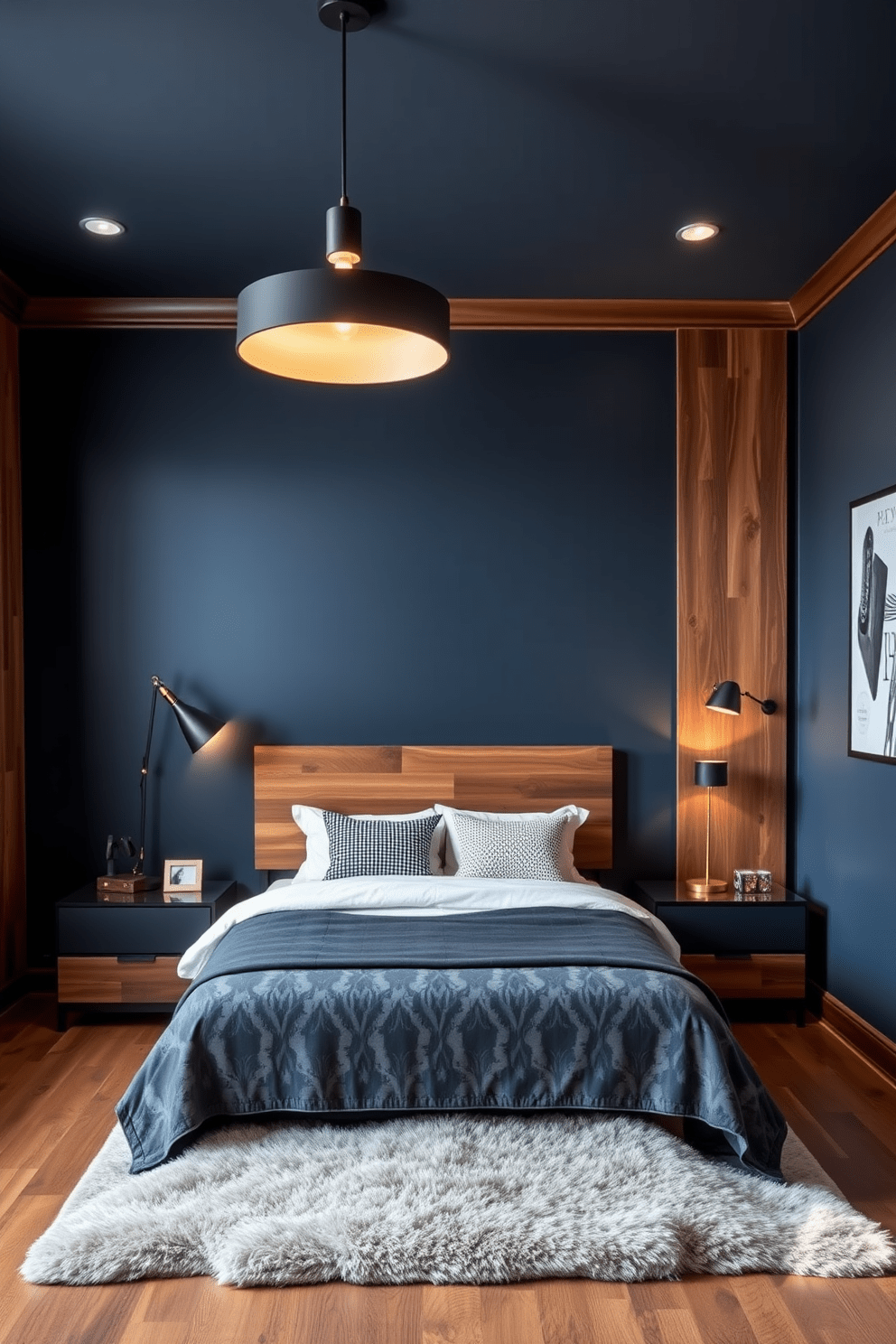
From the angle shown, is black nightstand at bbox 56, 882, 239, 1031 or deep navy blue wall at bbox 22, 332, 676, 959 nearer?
black nightstand at bbox 56, 882, 239, 1031

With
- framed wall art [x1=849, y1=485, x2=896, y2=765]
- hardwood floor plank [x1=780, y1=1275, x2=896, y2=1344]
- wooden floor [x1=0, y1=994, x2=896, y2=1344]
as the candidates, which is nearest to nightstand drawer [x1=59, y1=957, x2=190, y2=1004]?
wooden floor [x1=0, y1=994, x2=896, y2=1344]

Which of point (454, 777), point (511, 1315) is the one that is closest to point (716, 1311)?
point (511, 1315)

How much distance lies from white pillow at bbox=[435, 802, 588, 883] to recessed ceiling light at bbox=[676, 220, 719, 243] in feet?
7.22

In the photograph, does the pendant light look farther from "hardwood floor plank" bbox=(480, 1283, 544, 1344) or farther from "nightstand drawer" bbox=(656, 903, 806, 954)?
"nightstand drawer" bbox=(656, 903, 806, 954)

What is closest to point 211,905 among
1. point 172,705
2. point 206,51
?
point 172,705

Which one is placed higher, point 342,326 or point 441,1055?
point 342,326

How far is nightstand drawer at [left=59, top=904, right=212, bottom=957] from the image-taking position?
12.9ft

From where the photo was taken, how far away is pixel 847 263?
12.5 feet

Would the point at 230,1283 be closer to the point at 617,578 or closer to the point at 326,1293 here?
the point at 326,1293

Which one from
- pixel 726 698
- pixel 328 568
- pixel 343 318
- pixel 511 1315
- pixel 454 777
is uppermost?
pixel 343 318

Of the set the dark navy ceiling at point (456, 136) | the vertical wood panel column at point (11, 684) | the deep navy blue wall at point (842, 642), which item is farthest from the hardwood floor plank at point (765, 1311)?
the vertical wood panel column at point (11, 684)

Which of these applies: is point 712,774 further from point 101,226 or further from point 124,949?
point 101,226

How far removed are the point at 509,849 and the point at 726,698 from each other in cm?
108

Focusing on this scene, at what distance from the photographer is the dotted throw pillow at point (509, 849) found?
3.89m
